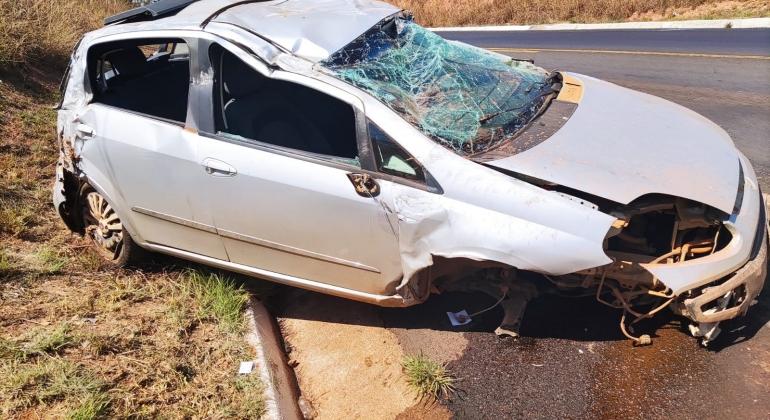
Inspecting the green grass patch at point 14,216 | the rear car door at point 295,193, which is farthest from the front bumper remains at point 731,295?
the green grass patch at point 14,216

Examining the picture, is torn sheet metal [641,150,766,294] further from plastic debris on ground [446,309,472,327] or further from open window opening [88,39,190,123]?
open window opening [88,39,190,123]

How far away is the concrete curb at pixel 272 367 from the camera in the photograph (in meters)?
3.06

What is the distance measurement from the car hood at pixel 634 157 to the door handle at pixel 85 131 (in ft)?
8.55

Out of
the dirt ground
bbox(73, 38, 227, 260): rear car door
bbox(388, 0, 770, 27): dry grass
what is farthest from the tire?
bbox(388, 0, 770, 27): dry grass

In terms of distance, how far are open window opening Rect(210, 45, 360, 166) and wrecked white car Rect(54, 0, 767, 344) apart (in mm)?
16

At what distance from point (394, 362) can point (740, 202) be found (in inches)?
83.0

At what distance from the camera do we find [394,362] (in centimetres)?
338

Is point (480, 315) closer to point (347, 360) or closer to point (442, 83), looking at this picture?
point (347, 360)

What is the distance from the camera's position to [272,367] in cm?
332

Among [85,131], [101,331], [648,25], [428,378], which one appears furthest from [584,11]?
[101,331]

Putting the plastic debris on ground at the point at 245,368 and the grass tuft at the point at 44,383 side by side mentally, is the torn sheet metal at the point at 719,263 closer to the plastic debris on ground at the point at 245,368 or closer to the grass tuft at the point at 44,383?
the plastic debris on ground at the point at 245,368

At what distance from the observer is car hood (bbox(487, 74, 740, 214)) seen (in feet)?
9.24

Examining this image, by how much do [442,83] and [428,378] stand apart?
5.72 feet

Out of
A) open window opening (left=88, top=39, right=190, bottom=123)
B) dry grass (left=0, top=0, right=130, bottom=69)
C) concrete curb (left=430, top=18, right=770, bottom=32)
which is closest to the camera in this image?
open window opening (left=88, top=39, right=190, bottom=123)
